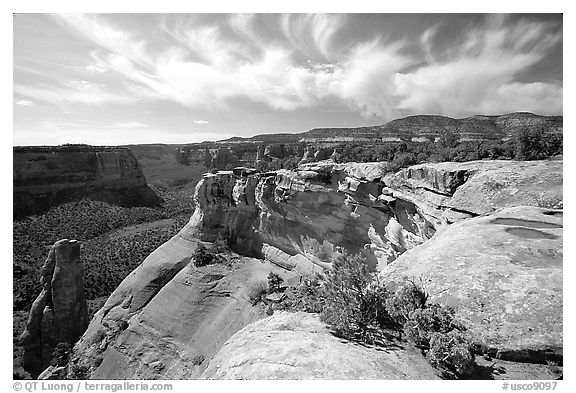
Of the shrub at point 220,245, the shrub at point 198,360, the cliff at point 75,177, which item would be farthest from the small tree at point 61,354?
the cliff at point 75,177

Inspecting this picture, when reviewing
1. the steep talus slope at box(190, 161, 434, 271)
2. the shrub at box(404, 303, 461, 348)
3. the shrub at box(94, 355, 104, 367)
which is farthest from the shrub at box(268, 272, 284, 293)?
the shrub at box(404, 303, 461, 348)

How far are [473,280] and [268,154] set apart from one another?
255ft

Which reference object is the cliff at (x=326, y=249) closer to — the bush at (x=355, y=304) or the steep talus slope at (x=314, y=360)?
the steep talus slope at (x=314, y=360)

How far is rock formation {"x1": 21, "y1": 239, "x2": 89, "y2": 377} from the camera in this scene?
24.8 meters

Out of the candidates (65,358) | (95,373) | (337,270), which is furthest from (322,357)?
(65,358)

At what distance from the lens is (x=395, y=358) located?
504cm

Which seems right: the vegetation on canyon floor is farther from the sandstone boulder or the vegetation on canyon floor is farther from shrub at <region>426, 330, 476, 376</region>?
the sandstone boulder

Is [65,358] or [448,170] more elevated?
A: [448,170]

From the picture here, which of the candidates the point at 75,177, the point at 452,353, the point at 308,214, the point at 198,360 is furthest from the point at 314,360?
the point at 75,177

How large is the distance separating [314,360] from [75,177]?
289 feet

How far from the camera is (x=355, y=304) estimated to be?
6.00 m

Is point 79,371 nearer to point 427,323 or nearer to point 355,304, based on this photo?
point 355,304

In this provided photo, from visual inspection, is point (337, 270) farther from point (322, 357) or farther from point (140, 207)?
point (140, 207)

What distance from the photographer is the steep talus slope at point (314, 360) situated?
4.73 metres
